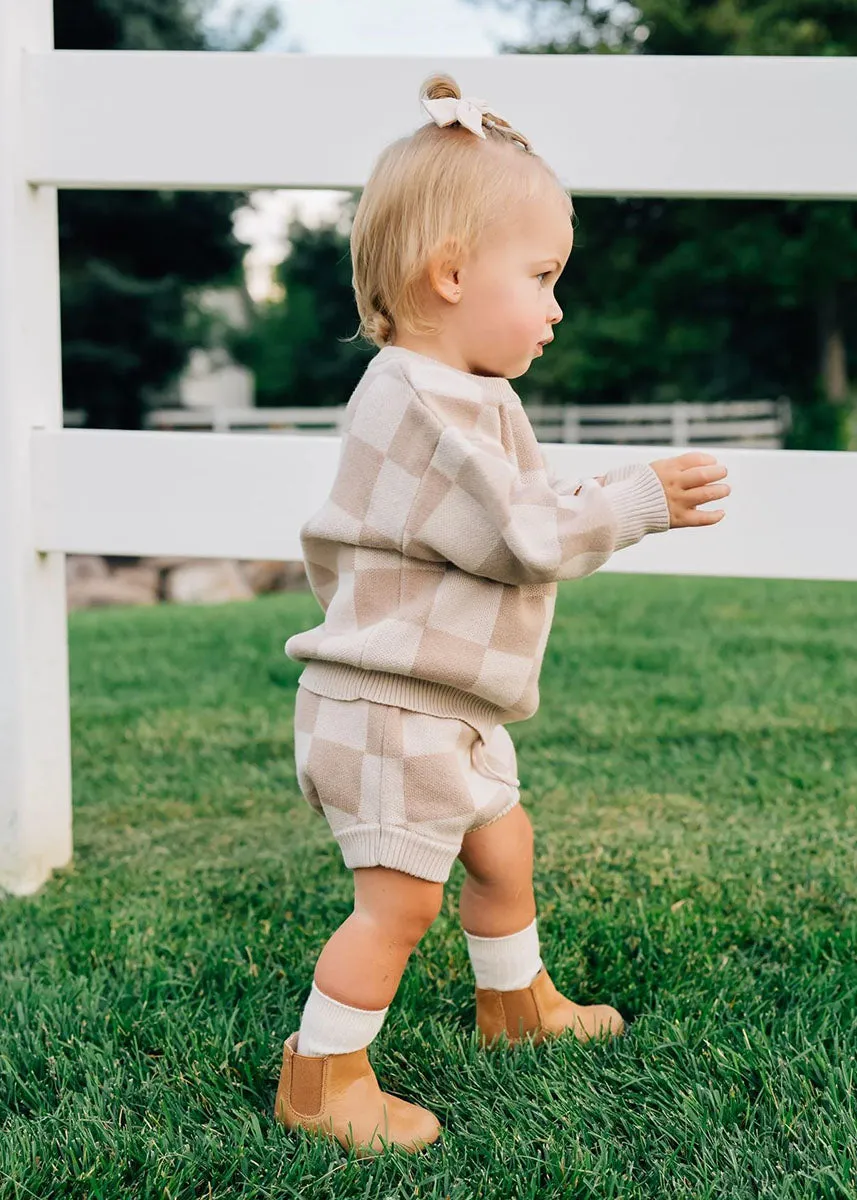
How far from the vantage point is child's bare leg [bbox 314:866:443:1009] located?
5.60ft

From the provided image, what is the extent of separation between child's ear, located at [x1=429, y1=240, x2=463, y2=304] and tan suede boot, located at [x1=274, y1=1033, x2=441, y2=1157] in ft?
3.48

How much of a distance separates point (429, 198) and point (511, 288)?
17 cm

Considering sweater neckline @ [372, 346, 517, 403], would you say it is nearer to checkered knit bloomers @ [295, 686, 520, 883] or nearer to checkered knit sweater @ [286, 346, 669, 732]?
checkered knit sweater @ [286, 346, 669, 732]

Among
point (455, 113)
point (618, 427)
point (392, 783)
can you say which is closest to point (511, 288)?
point (455, 113)

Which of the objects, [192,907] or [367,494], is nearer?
[367,494]

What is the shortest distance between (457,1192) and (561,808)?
155 centimetres

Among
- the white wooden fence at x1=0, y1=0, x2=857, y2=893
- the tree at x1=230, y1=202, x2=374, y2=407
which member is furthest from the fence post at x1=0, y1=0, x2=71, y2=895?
the tree at x1=230, y1=202, x2=374, y2=407

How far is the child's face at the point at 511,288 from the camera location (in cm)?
173

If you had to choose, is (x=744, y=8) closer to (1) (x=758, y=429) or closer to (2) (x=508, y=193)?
(1) (x=758, y=429)

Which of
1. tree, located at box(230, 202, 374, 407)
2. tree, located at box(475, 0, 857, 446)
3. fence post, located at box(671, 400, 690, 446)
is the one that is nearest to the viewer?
fence post, located at box(671, 400, 690, 446)

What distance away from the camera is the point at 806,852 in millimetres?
2697

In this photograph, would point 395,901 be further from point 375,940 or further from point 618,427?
point 618,427

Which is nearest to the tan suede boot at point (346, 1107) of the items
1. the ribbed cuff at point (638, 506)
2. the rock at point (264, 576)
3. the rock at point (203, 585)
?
the ribbed cuff at point (638, 506)

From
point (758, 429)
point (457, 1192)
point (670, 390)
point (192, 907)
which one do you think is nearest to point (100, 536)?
point (192, 907)
